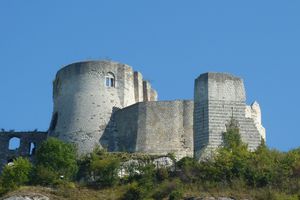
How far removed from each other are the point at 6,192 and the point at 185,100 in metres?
13.0

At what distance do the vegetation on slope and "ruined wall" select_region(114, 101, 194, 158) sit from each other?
1.99 m

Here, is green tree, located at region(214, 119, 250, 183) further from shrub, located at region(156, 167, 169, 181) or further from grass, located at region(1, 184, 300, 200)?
shrub, located at region(156, 167, 169, 181)

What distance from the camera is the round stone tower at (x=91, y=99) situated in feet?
218

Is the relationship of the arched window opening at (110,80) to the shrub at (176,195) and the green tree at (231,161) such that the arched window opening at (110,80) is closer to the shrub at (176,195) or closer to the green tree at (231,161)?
the green tree at (231,161)

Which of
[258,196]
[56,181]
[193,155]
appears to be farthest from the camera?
[193,155]

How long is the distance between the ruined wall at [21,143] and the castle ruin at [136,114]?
2.5 inches

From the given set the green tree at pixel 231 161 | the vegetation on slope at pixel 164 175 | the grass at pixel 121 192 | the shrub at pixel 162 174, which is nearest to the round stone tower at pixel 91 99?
the vegetation on slope at pixel 164 175

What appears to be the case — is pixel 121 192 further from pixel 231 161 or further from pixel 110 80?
pixel 110 80

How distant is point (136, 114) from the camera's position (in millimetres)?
65250

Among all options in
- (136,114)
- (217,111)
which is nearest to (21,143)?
(136,114)

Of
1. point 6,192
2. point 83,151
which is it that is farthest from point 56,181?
point 83,151

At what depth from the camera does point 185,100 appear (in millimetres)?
65125

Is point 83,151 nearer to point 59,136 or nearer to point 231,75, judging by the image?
point 59,136

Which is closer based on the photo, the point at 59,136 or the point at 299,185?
the point at 299,185
